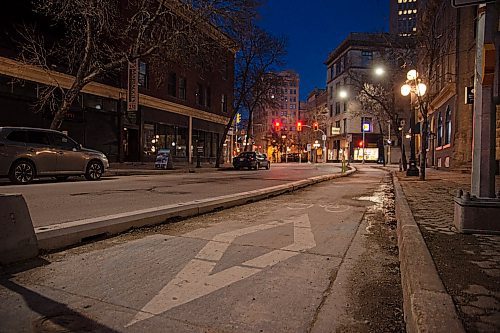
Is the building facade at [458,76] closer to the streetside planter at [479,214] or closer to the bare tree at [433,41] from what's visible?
the bare tree at [433,41]

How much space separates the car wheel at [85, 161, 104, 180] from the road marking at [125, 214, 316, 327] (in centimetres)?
1109

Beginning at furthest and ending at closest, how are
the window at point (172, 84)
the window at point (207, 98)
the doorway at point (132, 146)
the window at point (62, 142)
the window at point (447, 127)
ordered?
the window at point (207, 98)
the window at point (172, 84)
the doorway at point (132, 146)
the window at point (447, 127)
the window at point (62, 142)

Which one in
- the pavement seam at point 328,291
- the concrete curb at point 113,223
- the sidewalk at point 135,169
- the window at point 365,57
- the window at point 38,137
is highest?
the window at point 365,57

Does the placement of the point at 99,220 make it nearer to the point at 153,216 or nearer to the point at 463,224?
the point at 153,216

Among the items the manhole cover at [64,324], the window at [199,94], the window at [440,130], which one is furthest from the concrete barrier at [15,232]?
the window at [199,94]

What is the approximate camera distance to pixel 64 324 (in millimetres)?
2883

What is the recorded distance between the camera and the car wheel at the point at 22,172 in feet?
41.8

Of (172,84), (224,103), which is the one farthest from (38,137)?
(224,103)

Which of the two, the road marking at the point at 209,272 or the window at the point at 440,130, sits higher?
the window at the point at 440,130

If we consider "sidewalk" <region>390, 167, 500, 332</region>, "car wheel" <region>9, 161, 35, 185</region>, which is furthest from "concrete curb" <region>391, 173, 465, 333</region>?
"car wheel" <region>9, 161, 35, 185</region>

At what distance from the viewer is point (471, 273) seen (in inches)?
142

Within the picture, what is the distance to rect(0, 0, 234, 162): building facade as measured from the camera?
1914 cm

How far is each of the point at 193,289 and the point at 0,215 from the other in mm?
2280

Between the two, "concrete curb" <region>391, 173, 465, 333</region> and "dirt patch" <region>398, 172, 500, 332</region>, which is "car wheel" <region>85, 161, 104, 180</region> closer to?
"dirt patch" <region>398, 172, 500, 332</region>
